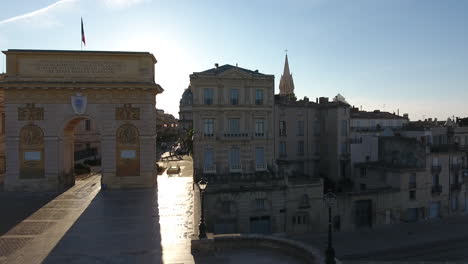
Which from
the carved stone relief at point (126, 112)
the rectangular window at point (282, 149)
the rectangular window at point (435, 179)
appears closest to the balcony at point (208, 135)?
the carved stone relief at point (126, 112)

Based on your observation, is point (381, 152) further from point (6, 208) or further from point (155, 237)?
point (6, 208)

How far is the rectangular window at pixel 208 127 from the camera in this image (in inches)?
1242

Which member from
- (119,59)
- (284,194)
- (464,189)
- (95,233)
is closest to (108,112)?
(119,59)

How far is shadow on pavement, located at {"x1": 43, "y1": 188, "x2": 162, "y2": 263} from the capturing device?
12.2m

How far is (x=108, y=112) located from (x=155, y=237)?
46.6 feet

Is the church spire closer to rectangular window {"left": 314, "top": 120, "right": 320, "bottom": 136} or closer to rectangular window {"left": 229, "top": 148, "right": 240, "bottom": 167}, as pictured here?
rectangular window {"left": 314, "top": 120, "right": 320, "bottom": 136}

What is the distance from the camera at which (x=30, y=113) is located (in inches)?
1000

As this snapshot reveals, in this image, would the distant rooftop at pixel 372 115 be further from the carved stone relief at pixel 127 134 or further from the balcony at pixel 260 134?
the carved stone relief at pixel 127 134

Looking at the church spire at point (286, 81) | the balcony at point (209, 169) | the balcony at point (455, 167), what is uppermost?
the church spire at point (286, 81)

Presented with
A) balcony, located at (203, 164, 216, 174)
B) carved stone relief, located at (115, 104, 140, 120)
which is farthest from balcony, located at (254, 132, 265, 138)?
carved stone relief, located at (115, 104, 140, 120)

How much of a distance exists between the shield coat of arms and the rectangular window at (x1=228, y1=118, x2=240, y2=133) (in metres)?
12.4

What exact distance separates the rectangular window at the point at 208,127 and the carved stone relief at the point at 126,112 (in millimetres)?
7163

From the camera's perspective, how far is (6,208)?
20.1 metres

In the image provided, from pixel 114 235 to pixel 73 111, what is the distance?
46.2 ft
